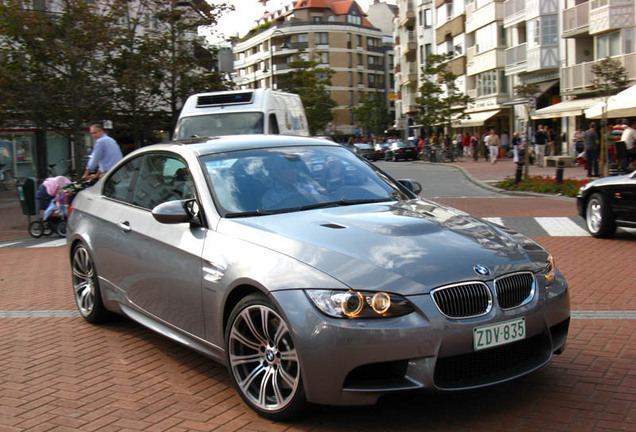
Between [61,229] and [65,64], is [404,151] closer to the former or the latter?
[65,64]

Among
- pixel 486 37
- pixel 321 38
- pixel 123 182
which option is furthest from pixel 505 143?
pixel 321 38

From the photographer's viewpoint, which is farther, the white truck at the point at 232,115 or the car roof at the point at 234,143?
the white truck at the point at 232,115

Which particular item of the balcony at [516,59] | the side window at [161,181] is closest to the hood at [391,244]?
the side window at [161,181]

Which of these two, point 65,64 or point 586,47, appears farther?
point 586,47

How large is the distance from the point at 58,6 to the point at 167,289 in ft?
55.0

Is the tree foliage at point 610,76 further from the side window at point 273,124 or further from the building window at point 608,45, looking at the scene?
the side window at point 273,124

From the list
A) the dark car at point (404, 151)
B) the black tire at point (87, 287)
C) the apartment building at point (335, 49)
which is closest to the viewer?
the black tire at point (87, 287)

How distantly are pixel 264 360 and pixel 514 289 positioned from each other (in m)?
1.41

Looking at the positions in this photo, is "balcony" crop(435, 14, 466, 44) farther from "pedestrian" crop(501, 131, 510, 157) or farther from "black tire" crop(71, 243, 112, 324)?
"black tire" crop(71, 243, 112, 324)

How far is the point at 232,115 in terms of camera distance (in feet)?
47.0

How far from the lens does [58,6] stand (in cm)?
1941

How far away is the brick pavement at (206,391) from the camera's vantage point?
12.9ft

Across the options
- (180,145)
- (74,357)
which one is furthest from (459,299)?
(74,357)

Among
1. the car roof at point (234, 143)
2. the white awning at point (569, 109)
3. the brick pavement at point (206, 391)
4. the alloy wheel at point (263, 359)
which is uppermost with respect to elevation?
the white awning at point (569, 109)
